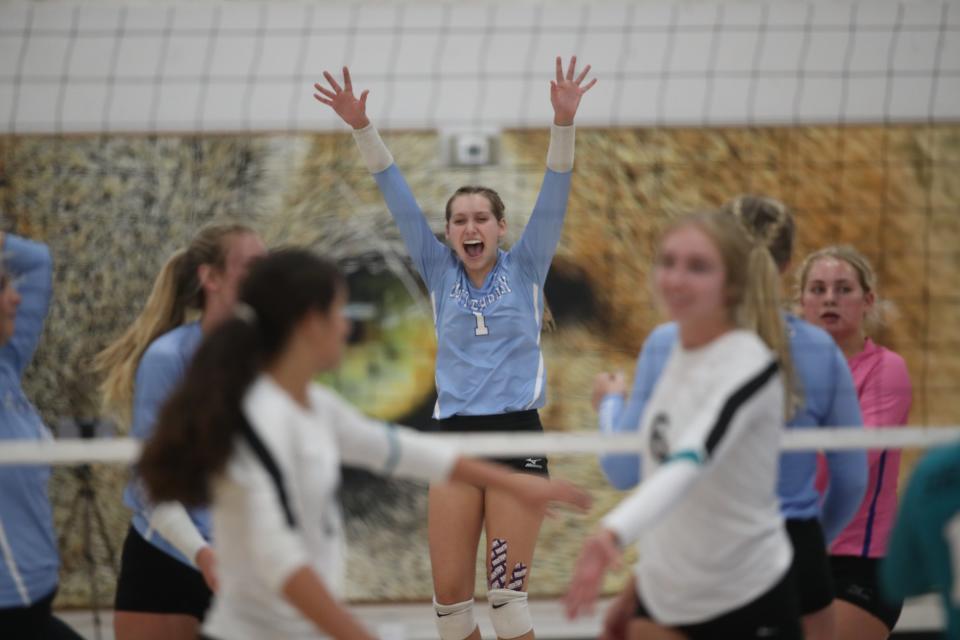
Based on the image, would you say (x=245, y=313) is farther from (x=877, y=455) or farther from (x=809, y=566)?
(x=877, y=455)

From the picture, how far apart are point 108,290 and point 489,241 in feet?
10.3

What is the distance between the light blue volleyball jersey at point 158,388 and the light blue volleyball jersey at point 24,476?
238 millimetres

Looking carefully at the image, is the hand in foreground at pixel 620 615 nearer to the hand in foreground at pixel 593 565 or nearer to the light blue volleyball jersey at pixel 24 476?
the hand in foreground at pixel 593 565

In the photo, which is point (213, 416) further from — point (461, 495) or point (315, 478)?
point (461, 495)

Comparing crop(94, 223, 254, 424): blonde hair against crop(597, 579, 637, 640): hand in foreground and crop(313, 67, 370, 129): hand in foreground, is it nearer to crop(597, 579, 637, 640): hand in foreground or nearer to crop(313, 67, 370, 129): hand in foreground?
crop(313, 67, 370, 129): hand in foreground

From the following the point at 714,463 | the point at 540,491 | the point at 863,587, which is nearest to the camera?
the point at 714,463

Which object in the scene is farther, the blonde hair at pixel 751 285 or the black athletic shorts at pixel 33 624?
the black athletic shorts at pixel 33 624

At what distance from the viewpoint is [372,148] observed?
4250mm

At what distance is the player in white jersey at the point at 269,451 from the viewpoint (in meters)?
2.32

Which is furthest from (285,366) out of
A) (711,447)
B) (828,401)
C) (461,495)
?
(461,495)

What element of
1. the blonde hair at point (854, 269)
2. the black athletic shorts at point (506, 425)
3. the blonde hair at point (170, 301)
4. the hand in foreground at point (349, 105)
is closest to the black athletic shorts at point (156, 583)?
the blonde hair at point (170, 301)

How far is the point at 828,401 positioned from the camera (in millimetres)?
3299

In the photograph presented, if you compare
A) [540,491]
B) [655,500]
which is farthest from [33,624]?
[655,500]

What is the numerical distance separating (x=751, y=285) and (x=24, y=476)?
1.78m
